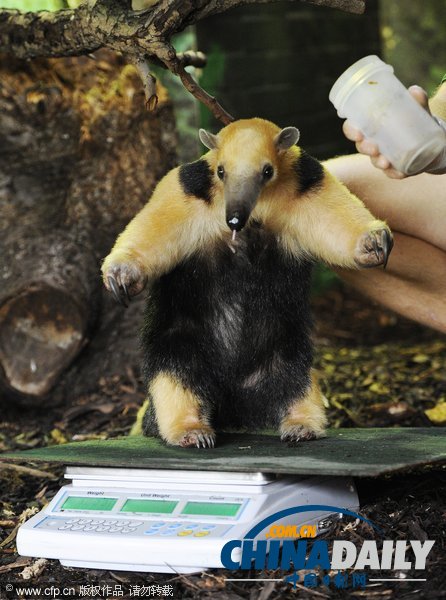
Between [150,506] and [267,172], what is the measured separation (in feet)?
3.73

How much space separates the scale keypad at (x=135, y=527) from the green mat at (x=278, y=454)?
0.16m

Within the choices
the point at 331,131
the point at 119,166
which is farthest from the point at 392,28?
the point at 119,166

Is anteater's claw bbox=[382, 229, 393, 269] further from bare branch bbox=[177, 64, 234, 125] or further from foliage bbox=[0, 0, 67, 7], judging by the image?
foliage bbox=[0, 0, 67, 7]

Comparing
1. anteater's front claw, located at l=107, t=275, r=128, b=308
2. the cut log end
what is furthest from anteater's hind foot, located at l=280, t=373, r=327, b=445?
the cut log end

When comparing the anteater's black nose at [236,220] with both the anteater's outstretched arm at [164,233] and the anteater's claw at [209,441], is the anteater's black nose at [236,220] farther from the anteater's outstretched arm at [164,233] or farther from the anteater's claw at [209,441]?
the anteater's claw at [209,441]

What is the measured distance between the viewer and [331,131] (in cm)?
859

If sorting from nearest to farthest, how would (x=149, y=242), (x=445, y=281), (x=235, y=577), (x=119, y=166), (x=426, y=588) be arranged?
(x=426, y=588), (x=235, y=577), (x=149, y=242), (x=445, y=281), (x=119, y=166)

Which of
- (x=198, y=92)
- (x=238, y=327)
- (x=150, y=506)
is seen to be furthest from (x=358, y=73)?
(x=150, y=506)

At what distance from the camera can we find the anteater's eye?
313cm

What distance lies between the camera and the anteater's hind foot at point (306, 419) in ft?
10.9

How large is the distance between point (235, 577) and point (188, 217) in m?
1.23

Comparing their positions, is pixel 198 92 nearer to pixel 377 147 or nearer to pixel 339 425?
pixel 377 147

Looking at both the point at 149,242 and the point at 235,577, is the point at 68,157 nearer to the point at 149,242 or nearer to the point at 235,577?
the point at 149,242

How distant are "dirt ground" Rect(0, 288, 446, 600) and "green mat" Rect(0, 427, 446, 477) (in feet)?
0.72
